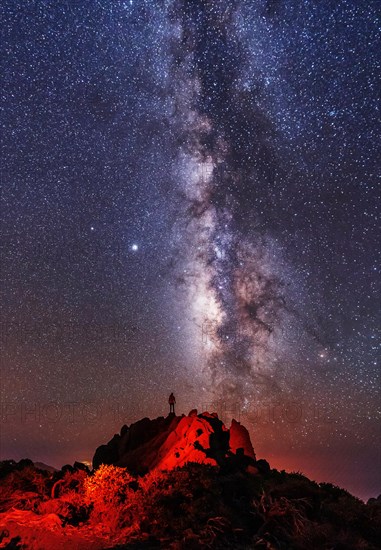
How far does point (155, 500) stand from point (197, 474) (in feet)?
10.5

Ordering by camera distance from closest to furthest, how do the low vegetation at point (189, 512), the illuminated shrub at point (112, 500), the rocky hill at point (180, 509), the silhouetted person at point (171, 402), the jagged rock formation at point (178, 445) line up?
the rocky hill at point (180, 509)
the low vegetation at point (189, 512)
the illuminated shrub at point (112, 500)
the jagged rock formation at point (178, 445)
the silhouetted person at point (171, 402)

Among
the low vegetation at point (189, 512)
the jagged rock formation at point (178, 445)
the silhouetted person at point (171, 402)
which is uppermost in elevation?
the silhouetted person at point (171, 402)

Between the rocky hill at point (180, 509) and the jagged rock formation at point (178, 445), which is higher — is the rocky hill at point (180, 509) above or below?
below

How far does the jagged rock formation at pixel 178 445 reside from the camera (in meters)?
30.4

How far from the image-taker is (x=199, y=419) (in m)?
33.3

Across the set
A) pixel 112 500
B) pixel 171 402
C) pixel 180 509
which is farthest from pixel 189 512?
pixel 171 402

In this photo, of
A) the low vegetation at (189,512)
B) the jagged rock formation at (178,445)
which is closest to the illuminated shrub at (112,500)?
the low vegetation at (189,512)

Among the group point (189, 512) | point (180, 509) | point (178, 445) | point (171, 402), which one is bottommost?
point (189, 512)

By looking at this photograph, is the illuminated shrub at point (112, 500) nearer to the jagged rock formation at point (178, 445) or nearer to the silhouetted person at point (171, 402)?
the jagged rock formation at point (178, 445)

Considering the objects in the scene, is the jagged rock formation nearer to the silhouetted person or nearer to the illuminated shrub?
the silhouetted person

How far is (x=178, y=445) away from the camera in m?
31.2

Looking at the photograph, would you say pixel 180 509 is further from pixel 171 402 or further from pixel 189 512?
pixel 171 402

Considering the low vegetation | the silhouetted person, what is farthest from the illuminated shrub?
the silhouetted person

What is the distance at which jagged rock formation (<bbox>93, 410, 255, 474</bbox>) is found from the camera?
1196 inches
